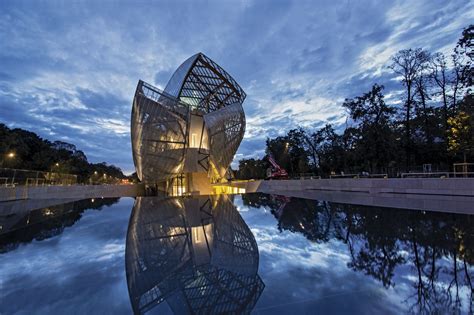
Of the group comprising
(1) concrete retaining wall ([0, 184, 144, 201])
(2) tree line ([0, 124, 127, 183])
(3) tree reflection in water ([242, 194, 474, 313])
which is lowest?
(1) concrete retaining wall ([0, 184, 144, 201])

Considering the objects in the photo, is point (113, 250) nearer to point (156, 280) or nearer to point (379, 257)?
point (156, 280)

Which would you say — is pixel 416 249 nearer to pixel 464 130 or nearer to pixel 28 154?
pixel 464 130

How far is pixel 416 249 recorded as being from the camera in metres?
3.92

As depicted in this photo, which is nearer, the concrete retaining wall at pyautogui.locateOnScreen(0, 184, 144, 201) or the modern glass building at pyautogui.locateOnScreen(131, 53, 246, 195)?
the concrete retaining wall at pyautogui.locateOnScreen(0, 184, 144, 201)

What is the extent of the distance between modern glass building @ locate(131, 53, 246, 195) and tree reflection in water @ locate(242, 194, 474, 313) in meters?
18.6

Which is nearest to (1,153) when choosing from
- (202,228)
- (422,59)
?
(202,228)

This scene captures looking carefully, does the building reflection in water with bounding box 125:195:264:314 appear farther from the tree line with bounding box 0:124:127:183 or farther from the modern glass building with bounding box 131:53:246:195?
the tree line with bounding box 0:124:127:183

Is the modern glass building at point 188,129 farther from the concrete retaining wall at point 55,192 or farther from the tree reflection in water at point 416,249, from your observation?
the tree reflection in water at point 416,249

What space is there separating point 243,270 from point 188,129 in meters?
23.0

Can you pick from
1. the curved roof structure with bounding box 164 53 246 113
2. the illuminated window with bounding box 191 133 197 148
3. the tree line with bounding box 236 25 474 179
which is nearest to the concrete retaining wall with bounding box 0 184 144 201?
the illuminated window with bounding box 191 133 197 148

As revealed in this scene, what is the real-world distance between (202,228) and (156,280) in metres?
2.92

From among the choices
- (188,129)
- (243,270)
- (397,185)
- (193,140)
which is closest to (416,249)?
(243,270)

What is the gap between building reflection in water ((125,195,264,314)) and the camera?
246 cm

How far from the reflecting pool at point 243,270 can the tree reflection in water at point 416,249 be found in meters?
0.02
